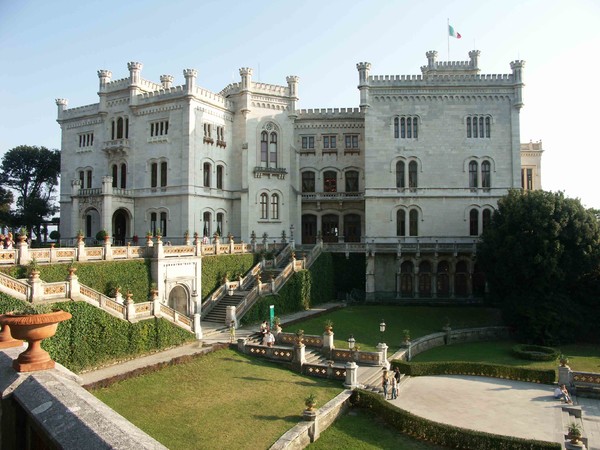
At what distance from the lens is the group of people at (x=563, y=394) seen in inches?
976

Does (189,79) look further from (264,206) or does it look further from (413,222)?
(413,222)

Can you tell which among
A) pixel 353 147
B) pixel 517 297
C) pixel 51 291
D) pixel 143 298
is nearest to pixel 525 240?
pixel 517 297

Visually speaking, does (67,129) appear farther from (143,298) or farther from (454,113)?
(454,113)

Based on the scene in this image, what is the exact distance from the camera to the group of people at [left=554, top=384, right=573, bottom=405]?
976 inches

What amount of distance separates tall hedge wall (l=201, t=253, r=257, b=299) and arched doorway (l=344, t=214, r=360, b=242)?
15.6 m

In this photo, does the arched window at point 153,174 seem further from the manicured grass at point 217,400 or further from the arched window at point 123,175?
the manicured grass at point 217,400

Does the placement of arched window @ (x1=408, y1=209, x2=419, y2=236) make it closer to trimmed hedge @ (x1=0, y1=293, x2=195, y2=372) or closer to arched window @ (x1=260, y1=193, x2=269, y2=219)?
arched window @ (x1=260, y1=193, x2=269, y2=219)

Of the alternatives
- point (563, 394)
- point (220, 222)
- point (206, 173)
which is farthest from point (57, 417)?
point (220, 222)

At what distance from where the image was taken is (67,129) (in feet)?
168

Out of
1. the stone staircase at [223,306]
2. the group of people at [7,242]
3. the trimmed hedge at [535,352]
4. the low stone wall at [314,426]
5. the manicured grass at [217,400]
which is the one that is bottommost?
the trimmed hedge at [535,352]

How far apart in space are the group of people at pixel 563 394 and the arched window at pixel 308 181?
3372cm

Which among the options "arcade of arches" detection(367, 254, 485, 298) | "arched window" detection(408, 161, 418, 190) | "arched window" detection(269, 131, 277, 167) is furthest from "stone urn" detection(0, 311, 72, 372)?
"arched window" detection(408, 161, 418, 190)

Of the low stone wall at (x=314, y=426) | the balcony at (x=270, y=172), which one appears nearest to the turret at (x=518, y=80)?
the balcony at (x=270, y=172)

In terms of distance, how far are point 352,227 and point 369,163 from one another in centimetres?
762
